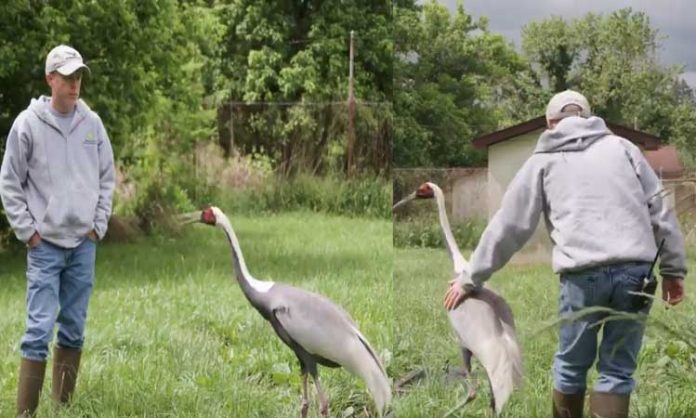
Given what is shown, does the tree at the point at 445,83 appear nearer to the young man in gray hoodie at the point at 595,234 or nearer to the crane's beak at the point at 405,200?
the crane's beak at the point at 405,200

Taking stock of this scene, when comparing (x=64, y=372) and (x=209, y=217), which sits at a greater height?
(x=209, y=217)

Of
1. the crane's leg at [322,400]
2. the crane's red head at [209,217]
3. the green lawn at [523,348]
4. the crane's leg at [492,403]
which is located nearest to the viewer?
the green lawn at [523,348]

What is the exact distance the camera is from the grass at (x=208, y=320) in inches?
177

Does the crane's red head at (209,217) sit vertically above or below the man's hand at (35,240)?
above

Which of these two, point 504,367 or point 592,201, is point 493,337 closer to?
point 504,367

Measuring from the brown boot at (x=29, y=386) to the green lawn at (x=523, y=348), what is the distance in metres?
1.33

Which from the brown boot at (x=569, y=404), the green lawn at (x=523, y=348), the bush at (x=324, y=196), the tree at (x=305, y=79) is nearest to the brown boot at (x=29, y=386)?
the green lawn at (x=523, y=348)

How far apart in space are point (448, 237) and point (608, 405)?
26.9 inches

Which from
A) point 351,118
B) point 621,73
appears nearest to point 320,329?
point 621,73

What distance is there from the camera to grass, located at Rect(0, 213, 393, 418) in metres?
4.48

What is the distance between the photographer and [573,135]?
2869mm

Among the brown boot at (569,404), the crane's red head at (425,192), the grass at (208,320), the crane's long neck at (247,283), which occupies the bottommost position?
the grass at (208,320)

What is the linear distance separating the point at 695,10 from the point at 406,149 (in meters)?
0.86

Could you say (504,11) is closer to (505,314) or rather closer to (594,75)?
(594,75)
